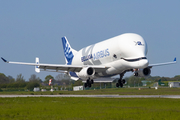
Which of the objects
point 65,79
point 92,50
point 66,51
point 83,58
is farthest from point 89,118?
point 65,79

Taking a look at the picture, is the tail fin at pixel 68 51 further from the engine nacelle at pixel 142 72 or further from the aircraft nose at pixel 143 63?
the aircraft nose at pixel 143 63

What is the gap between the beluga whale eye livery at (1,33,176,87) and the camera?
35.7 metres

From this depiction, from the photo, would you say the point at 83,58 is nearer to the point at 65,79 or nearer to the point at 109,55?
the point at 109,55

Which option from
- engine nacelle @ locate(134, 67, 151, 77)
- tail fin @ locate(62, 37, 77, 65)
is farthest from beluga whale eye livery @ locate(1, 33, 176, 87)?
tail fin @ locate(62, 37, 77, 65)

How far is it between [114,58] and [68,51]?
20238mm

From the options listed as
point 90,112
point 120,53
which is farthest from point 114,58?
point 90,112

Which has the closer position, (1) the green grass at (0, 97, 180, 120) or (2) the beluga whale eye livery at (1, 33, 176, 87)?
(1) the green grass at (0, 97, 180, 120)

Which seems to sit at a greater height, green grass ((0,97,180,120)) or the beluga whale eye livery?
the beluga whale eye livery

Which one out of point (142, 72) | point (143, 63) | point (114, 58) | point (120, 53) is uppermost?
point (120, 53)

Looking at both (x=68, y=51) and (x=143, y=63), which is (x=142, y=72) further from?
(x=68, y=51)

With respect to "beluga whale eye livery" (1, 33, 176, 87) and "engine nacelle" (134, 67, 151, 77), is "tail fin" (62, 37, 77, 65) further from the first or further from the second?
"engine nacelle" (134, 67, 151, 77)

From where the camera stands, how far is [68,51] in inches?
2244

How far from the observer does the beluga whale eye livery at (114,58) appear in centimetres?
3572

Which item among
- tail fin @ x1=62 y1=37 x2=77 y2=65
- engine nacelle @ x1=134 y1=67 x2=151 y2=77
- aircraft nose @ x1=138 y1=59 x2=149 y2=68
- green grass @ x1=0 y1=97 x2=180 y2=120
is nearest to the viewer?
green grass @ x1=0 y1=97 x2=180 y2=120
